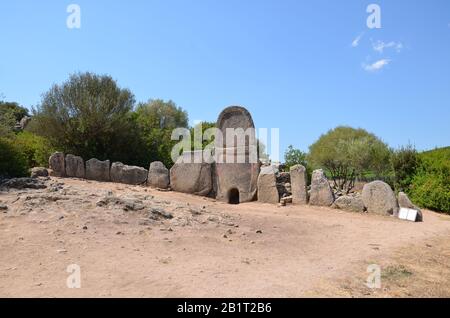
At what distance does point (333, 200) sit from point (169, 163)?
8.49 m

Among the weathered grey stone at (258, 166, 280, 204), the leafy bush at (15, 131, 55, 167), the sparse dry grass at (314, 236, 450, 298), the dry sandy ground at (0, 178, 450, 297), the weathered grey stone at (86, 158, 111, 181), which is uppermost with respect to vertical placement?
the leafy bush at (15, 131, 55, 167)

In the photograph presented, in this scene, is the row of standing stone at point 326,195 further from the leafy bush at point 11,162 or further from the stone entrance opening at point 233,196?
the leafy bush at point 11,162

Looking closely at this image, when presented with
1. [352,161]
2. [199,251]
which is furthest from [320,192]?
[352,161]

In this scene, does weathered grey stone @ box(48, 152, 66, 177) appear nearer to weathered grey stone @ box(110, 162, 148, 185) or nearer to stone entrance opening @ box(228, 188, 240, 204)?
weathered grey stone @ box(110, 162, 148, 185)

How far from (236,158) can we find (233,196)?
4.05 feet

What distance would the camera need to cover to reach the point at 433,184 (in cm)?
1144

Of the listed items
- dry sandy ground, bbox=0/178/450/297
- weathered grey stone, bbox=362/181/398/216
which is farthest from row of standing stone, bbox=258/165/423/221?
dry sandy ground, bbox=0/178/450/297

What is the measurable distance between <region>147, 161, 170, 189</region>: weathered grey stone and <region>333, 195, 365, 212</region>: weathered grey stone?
5312 millimetres

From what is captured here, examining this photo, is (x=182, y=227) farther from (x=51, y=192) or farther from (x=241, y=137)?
(x=241, y=137)

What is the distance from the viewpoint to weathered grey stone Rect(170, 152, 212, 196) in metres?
12.5

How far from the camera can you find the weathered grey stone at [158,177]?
12.8 meters

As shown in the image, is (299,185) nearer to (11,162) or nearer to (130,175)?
(130,175)

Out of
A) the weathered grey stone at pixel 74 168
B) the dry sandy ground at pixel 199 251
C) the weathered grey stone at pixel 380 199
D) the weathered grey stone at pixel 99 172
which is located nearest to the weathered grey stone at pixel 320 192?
the weathered grey stone at pixel 380 199
